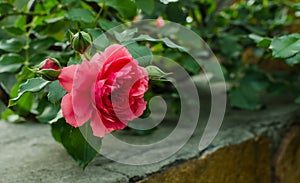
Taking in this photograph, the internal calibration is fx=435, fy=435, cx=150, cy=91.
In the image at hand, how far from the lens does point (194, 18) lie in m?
1.15

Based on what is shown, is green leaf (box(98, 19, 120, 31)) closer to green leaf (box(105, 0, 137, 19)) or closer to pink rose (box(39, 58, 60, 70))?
green leaf (box(105, 0, 137, 19))

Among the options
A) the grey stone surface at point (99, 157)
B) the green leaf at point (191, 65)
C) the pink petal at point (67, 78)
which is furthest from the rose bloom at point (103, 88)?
the green leaf at point (191, 65)

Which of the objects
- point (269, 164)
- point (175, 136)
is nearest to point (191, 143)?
point (175, 136)

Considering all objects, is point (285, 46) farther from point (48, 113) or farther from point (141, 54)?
point (48, 113)

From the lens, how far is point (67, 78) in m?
0.55

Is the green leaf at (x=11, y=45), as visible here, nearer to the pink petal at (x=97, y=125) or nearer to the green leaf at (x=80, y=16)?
the green leaf at (x=80, y=16)

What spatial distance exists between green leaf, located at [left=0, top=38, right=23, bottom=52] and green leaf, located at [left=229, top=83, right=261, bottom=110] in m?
0.55

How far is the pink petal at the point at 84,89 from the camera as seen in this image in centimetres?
54

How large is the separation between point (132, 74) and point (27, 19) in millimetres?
433

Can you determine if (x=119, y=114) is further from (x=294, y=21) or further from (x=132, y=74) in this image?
(x=294, y=21)

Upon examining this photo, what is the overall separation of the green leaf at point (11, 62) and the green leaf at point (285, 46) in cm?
45

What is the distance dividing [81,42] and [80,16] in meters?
0.19

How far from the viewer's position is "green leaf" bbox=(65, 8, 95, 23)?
0.74 m

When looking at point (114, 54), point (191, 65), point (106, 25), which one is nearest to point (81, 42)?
point (114, 54)
